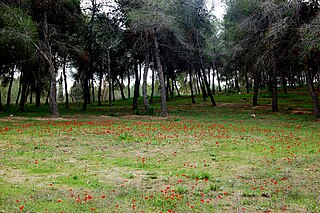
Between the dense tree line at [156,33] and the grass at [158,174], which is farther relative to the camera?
the dense tree line at [156,33]

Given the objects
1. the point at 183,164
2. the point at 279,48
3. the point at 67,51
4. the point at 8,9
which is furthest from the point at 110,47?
the point at 183,164

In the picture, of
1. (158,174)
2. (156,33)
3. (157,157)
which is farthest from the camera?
(156,33)

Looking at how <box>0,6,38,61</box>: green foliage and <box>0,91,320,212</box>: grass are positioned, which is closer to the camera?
<box>0,91,320,212</box>: grass

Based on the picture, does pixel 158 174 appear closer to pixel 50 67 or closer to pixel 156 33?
pixel 50 67

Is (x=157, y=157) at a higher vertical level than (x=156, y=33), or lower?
lower

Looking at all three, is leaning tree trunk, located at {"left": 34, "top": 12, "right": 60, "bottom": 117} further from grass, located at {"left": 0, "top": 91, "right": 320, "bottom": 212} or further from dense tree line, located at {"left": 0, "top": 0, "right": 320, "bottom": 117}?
grass, located at {"left": 0, "top": 91, "right": 320, "bottom": 212}

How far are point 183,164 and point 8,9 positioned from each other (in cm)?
2051

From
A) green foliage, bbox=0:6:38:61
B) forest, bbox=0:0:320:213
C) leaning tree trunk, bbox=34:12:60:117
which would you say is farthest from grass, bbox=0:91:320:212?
leaning tree trunk, bbox=34:12:60:117

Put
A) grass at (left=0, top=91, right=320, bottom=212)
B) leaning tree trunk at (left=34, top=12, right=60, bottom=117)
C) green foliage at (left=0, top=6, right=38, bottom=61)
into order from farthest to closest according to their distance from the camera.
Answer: leaning tree trunk at (left=34, top=12, right=60, bottom=117), green foliage at (left=0, top=6, right=38, bottom=61), grass at (left=0, top=91, right=320, bottom=212)

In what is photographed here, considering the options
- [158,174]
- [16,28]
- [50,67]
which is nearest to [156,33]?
[50,67]

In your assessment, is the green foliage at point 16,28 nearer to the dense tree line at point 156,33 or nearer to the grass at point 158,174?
the dense tree line at point 156,33

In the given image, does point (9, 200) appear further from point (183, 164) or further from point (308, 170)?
point (308, 170)

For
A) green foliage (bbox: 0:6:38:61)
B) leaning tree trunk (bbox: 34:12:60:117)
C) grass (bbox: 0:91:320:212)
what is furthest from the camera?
leaning tree trunk (bbox: 34:12:60:117)

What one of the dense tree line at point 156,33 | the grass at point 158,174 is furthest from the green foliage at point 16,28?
the grass at point 158,174
